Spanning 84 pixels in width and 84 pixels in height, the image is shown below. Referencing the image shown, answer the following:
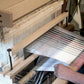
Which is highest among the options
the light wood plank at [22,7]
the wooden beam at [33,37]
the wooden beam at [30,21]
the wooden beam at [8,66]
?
the light wood plank at [22,7]

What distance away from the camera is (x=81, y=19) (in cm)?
197

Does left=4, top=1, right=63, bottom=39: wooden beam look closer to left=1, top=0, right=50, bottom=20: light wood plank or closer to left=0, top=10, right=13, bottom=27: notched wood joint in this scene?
left=1, top=0, right=50, bottom=20: light wood plank

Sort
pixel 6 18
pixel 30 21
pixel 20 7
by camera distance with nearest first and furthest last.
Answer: pixel 6 18
pixel 20 7
pixel 30 21

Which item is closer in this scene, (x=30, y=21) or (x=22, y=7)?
(x=22, y=7)

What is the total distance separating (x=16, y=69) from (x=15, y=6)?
1.22 feet

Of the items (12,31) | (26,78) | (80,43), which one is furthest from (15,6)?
(80,43)

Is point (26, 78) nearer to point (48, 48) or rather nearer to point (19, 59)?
point (19, 59)

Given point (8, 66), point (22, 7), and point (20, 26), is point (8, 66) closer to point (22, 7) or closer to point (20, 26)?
point (20, 26)

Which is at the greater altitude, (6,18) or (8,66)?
(6,18)

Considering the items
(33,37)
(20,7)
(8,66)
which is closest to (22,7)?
(20,7)

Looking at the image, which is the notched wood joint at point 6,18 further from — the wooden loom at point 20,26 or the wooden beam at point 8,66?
the wooden beam at point 8,66

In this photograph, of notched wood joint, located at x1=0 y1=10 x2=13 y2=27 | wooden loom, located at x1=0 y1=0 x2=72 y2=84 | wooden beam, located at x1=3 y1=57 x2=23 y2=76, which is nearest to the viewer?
notched wood joint, located at x1=0 y1=10 x2=13 y2=27

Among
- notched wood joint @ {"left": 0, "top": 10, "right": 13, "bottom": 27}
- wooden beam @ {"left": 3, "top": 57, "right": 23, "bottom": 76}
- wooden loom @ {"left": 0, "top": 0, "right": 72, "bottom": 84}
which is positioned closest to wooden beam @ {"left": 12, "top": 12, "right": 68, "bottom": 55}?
wooden loom @ {"left": 0, "top": 0, "right": 72, "bottom": 84}

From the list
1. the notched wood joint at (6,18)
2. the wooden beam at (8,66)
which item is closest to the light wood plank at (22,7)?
the notched wood joint at (6,18)
